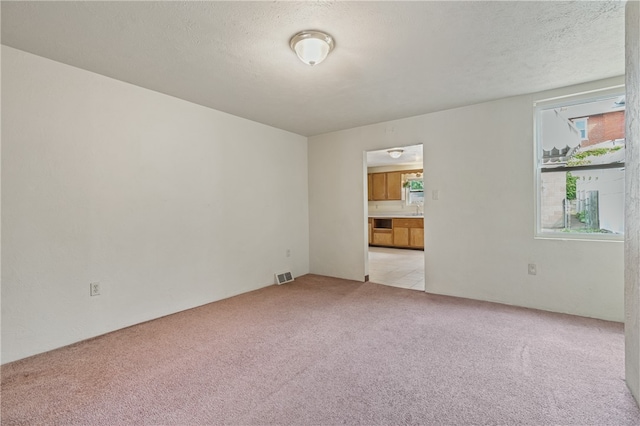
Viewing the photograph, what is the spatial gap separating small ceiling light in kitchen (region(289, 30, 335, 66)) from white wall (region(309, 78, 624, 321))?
232 cm

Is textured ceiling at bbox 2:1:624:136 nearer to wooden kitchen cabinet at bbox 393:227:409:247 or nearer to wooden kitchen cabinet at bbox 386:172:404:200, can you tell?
wooden kitchen cabinet at bbox 393:227:409:247

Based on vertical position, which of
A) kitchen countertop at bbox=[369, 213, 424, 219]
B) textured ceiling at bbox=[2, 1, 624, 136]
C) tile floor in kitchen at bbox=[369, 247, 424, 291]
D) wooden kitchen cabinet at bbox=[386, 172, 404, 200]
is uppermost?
textured ceiling at bbox=[2, 1, 624, 136]

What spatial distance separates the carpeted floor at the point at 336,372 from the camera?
167 cm

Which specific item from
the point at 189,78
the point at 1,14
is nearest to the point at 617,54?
the point at 189,78

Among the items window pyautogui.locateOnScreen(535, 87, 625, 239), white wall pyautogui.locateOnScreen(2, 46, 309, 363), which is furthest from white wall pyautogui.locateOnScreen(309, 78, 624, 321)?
white wall pyautogui.locateOnScreen(2, 46, 309, 363)

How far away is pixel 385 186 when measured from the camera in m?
8.91

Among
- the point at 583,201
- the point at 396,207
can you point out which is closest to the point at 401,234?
the point at 396,207

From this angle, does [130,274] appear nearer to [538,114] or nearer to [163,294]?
[163,294]

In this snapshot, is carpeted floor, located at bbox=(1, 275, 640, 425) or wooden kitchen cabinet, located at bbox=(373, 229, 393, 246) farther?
wooden kitchen cabinet, located at bbox=(373, 229, 393, 246)

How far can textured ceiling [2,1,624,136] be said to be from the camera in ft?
6.11

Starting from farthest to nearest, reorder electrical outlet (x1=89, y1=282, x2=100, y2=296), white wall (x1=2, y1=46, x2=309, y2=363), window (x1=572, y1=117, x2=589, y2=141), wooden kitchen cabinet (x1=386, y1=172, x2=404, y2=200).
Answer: wooden kitchen cabinet (x1=386, y1=172, x2=404, y2=200) → window (x1=572, y1=117, x2=589, y2=141) → electrical outlet (x1=89, y1=282, x2=100, y2=296) → white wall (x1=2, y1=46, x2=309, y2=363)

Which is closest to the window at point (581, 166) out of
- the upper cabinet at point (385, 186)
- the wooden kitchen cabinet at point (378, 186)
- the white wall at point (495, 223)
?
the white wall at point (495, 223)

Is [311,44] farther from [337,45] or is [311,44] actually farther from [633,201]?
[633,201]

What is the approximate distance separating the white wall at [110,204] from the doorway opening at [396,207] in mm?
3603
